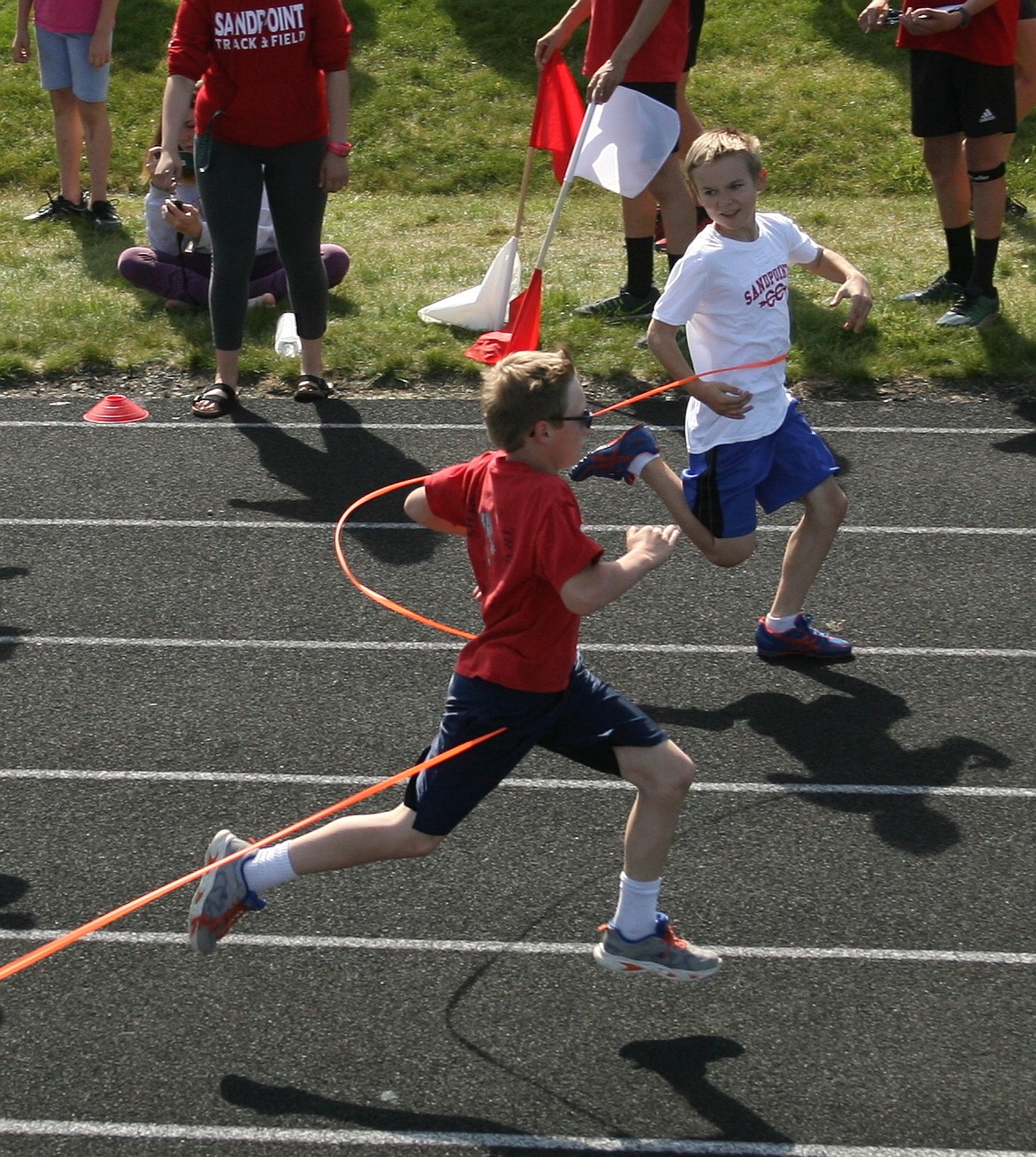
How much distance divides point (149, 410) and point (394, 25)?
24.3 ft

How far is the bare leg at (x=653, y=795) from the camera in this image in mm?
3590

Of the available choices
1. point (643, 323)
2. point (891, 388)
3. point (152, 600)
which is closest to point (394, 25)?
point (643, 323)

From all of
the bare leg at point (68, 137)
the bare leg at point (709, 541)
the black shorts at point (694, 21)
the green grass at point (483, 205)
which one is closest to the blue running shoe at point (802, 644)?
the bare leg at point (709, 541)

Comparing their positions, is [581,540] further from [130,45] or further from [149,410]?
[130,45]

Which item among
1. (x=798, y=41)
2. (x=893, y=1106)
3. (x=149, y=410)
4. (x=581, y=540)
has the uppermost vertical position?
A: (x=798, y=41)

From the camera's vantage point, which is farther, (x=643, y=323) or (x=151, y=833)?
(x=643, y=323)

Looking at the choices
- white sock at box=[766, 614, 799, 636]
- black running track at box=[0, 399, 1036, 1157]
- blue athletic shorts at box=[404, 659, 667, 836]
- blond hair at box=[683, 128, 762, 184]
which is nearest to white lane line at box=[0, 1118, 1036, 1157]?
black running track at box=[0, 399, 1036, 1157]

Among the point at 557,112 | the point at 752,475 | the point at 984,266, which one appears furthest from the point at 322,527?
the point at 984,266

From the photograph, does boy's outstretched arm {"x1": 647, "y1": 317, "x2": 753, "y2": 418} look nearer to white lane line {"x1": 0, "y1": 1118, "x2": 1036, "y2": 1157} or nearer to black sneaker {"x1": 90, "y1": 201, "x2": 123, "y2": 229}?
white lane line {"x1": 0, "y1": 1118, "x2": 1036, "y2": 1157}

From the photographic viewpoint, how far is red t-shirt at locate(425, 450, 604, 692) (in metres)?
3.31

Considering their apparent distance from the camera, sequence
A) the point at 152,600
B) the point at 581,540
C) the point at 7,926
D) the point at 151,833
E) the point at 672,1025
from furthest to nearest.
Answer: the point at 152,600 < the point at 151,833 < the point at 7,926 < the point at 672,1025 < the point at 581,540

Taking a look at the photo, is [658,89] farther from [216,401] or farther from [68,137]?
[68,137]

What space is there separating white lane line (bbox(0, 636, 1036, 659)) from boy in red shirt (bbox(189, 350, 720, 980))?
175 centimetres

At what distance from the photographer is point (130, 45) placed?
13695mm
